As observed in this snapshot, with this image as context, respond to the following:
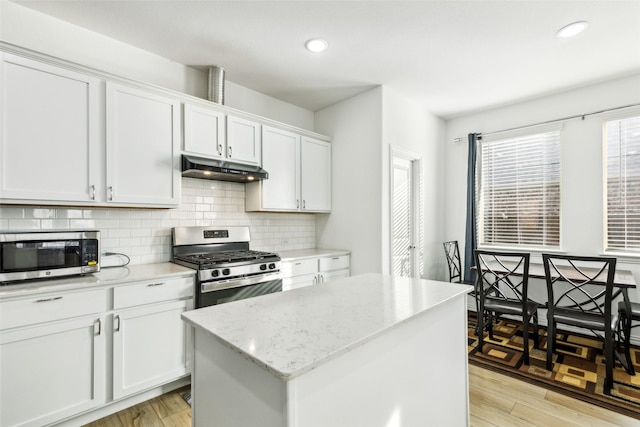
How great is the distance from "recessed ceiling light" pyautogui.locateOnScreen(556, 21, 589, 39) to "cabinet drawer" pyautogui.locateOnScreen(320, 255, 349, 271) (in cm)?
287

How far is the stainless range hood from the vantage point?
8.41 ft

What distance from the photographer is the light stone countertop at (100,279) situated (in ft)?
5.74

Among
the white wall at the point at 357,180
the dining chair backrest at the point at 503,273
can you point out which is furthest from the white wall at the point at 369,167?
the dining chair backrest at the point at 503,273

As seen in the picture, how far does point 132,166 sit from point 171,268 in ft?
2.80

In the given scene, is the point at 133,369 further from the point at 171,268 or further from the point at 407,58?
the point at 407,58

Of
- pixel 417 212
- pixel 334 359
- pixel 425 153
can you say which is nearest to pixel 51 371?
pixel 334 359

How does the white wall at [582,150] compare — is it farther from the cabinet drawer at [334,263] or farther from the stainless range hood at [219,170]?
the stainless range hood at [219,170]

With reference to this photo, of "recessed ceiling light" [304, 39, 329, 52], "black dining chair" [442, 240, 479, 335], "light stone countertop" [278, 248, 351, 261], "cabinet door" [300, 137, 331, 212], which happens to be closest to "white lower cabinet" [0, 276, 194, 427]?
"light stone countertop" [278, 248, 351, 261]

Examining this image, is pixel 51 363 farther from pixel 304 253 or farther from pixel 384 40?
pixel 384 40

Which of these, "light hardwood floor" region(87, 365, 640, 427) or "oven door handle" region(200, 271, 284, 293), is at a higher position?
"oven door handle" region(200, 271, 284, 293)

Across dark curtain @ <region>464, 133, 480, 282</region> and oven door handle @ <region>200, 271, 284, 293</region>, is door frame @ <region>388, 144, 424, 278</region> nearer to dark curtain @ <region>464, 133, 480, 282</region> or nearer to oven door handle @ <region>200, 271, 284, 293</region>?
dark curtain @ <region>464, 133, 480, 282</region>

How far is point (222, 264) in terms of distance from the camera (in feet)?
8.21

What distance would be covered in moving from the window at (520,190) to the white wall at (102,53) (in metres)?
3.24

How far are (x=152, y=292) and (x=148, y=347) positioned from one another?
39cm
